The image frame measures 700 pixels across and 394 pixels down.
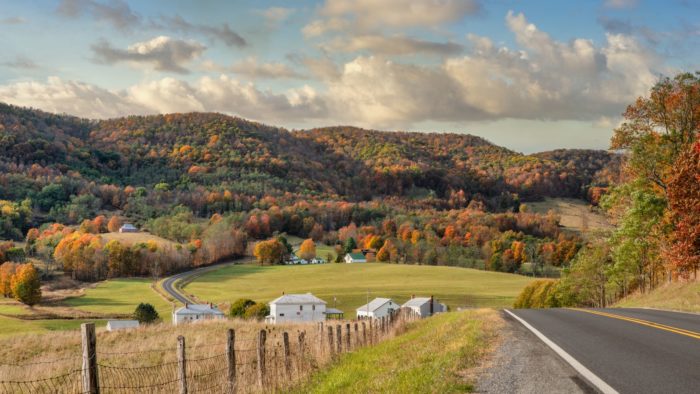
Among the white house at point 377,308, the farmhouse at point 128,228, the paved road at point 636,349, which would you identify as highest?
the farmhouse at point 128,228

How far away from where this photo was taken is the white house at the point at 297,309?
76438 mm

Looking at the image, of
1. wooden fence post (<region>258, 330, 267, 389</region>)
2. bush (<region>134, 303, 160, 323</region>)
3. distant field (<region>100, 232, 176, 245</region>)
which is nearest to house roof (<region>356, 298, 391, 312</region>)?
bush (<region>134, 303, 160, 323</region>)

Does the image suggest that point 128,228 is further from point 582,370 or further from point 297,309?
point 582,370

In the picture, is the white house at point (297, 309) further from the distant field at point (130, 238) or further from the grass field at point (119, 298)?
the distant field at point (130, 238)

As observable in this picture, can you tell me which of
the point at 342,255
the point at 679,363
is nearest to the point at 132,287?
the point at 342,255

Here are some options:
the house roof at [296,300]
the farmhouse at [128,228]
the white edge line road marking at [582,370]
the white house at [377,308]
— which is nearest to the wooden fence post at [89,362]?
the white edge line road marking at [582,370]

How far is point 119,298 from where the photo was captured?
92000 mm

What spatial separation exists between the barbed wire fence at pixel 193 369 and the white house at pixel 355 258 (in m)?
118

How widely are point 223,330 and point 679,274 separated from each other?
27114mm

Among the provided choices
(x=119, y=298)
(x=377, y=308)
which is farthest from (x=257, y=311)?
(x=119, y=298)

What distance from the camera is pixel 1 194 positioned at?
195 m

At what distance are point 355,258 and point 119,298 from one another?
63.7m

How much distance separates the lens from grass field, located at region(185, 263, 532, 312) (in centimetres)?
8775

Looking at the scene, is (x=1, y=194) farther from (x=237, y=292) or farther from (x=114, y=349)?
(x=114, y=349)
